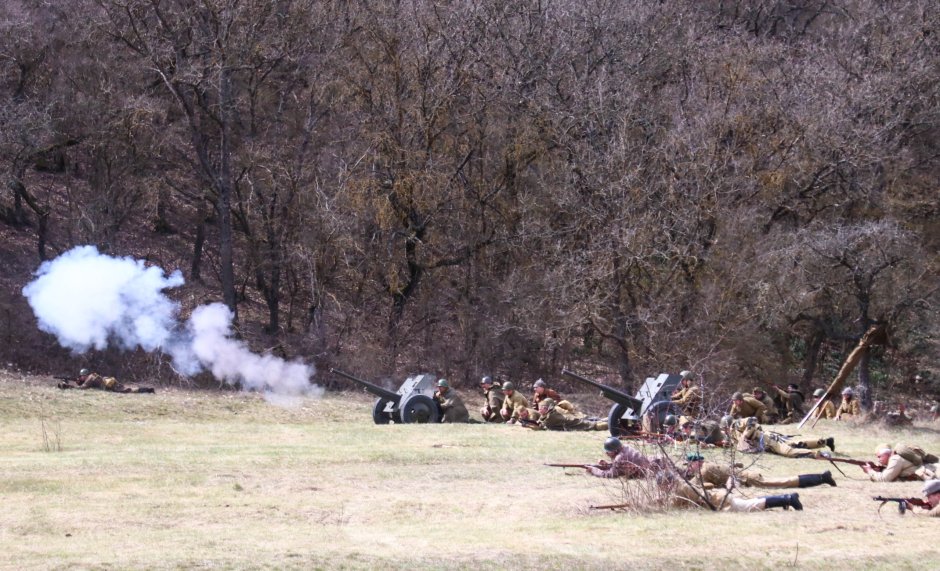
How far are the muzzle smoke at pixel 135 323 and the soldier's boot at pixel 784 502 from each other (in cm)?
1553

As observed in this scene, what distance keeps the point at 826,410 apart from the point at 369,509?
669 inches

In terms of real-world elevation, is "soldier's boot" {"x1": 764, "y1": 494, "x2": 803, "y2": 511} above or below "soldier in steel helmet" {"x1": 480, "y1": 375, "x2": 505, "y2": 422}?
below

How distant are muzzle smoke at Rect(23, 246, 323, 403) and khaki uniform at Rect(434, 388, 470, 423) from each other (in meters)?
4.64

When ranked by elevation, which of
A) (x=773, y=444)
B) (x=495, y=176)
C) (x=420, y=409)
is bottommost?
(x=773, y=444)

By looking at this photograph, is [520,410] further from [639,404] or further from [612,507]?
[612,507]

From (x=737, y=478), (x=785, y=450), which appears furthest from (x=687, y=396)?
(x=737, y=478)

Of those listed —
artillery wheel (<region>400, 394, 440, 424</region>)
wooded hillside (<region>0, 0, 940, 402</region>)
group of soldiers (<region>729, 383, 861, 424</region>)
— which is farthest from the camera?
wooded hillside (<region>0, 0, 940, 402</region>)

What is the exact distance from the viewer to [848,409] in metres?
27.5

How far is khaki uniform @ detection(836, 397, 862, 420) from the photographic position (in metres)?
27.3

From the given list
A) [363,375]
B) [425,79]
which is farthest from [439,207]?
[363,375]

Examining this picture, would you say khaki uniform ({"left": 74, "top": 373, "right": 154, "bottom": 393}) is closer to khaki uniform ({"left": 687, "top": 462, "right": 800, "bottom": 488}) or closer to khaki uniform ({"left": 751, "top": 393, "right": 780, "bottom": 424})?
khaki uniform ({"left": 751, "top": 393, "right": 780, "bottom": 424})

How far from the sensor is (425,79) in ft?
120

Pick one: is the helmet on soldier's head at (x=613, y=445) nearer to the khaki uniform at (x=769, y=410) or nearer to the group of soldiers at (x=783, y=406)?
the group of soldiers at (x=783, y=406)

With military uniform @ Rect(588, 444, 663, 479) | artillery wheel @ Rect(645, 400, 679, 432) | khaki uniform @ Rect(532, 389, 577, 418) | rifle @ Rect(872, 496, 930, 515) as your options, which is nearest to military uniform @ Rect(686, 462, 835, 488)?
military uniform @ Rect(588, 444, 663, 479)
